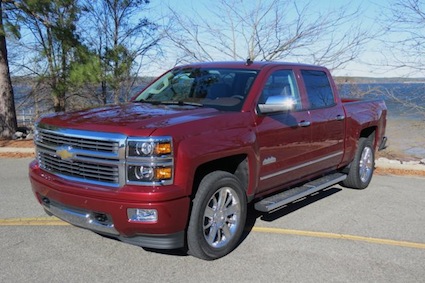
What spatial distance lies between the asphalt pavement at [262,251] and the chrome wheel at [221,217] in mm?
210

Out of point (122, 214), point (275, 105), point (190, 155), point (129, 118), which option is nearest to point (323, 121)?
point (275, 105)

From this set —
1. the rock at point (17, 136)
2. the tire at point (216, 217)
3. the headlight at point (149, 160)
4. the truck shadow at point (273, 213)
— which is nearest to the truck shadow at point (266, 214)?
the truck shadow at point (273, 213)

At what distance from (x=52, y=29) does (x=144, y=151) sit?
898 centimetres

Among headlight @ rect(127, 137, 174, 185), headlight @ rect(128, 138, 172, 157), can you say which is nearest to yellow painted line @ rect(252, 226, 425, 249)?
headlight @ rect(127, 137, 174, 185)

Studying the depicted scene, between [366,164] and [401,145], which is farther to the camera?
[401,145]

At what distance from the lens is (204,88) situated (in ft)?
16.4

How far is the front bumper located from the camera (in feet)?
11.6

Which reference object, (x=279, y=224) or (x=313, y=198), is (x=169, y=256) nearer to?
(x=279, y=224)

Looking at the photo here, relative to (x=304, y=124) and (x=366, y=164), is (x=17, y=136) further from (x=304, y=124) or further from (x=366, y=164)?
(x=304, y=124)

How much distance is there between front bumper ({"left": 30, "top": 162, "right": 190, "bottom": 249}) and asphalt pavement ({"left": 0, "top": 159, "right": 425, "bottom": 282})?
34 centimetres

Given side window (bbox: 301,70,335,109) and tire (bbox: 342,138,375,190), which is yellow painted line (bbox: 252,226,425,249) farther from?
tire (bbox: 342,138,375,190)

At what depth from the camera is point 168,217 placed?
3.59m

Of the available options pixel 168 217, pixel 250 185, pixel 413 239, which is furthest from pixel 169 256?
pixel 413 239

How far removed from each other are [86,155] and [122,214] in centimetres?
63
